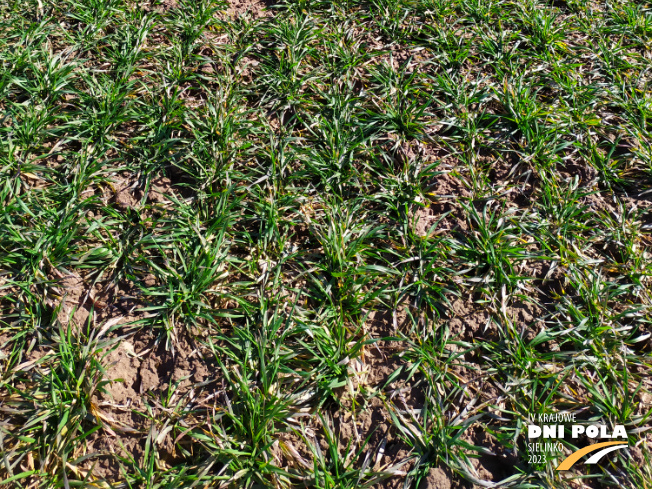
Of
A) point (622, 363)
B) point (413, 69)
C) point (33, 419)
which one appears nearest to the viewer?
point (33, 419)

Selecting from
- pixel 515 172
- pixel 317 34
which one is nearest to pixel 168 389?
pixel 515 172

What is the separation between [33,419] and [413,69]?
2.93 meters

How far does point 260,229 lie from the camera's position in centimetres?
231

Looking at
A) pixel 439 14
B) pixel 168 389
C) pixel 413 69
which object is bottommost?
pixel 168 389

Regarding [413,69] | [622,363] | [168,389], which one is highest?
[413,69]

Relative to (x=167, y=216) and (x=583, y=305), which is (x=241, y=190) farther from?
(x=583, y=305)

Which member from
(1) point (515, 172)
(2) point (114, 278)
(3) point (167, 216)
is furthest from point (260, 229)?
(1) point (515, 172)

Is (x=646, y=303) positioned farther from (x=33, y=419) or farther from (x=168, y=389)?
(x=33, y=419)

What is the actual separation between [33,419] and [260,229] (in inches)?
48.5

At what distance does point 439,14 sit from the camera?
3.41 metres

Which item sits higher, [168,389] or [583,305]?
[583,305]

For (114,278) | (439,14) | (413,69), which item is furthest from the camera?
(439,14)

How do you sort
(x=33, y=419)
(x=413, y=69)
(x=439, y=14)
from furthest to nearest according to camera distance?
(x=439, y=14) < (x=413, y=69) < (x=33, y=419)

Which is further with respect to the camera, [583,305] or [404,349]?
[583,305]
